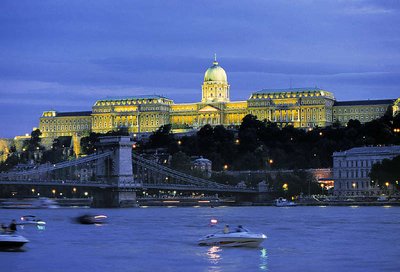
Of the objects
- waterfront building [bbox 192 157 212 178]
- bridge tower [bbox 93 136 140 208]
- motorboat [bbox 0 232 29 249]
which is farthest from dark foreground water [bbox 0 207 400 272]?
waterfront building [bbox 192 157 212 178]

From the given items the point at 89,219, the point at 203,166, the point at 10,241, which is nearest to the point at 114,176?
the point at 89,219

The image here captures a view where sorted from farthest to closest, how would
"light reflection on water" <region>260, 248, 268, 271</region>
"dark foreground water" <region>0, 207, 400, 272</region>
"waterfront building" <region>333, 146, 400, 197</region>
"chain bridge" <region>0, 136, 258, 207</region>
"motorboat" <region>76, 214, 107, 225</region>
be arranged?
"waterfront building" <region>333, 146, 400, 197</region> → "chain bridge" <region>0, 136, 258, 207</region> → "motorboat" <region>76, 214, 107, 225</region> → "dark foreground water" <region>0, 207, 400, 272</region> → "light reflection on water" <region>260, 248, 268, 271</region>

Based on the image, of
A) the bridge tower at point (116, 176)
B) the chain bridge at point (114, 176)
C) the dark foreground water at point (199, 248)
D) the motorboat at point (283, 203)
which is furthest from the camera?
the motorboat at point (283, 203)

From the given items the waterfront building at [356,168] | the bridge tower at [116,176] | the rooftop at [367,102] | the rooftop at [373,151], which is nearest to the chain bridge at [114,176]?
the bridge tower at [116,176]

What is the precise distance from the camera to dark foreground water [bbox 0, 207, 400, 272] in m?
46.5

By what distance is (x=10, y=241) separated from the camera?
2015 inches

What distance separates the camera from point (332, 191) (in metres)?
127

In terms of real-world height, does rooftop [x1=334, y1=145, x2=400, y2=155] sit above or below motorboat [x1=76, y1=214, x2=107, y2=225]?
above

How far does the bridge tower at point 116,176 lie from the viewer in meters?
99.5

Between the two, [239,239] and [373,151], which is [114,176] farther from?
[239,239]

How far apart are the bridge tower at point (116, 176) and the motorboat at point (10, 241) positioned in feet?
154

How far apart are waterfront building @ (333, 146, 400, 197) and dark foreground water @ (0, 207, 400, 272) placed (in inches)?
1771

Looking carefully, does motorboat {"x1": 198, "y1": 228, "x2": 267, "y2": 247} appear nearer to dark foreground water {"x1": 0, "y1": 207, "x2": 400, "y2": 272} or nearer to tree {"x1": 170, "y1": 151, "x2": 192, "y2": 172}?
dark foreground water {"x1": 0, "y1": 207, "x2": 400, "y2": 272}

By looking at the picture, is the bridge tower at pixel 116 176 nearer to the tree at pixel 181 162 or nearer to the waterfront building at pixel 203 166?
the waterfront building at pixel 203 166
